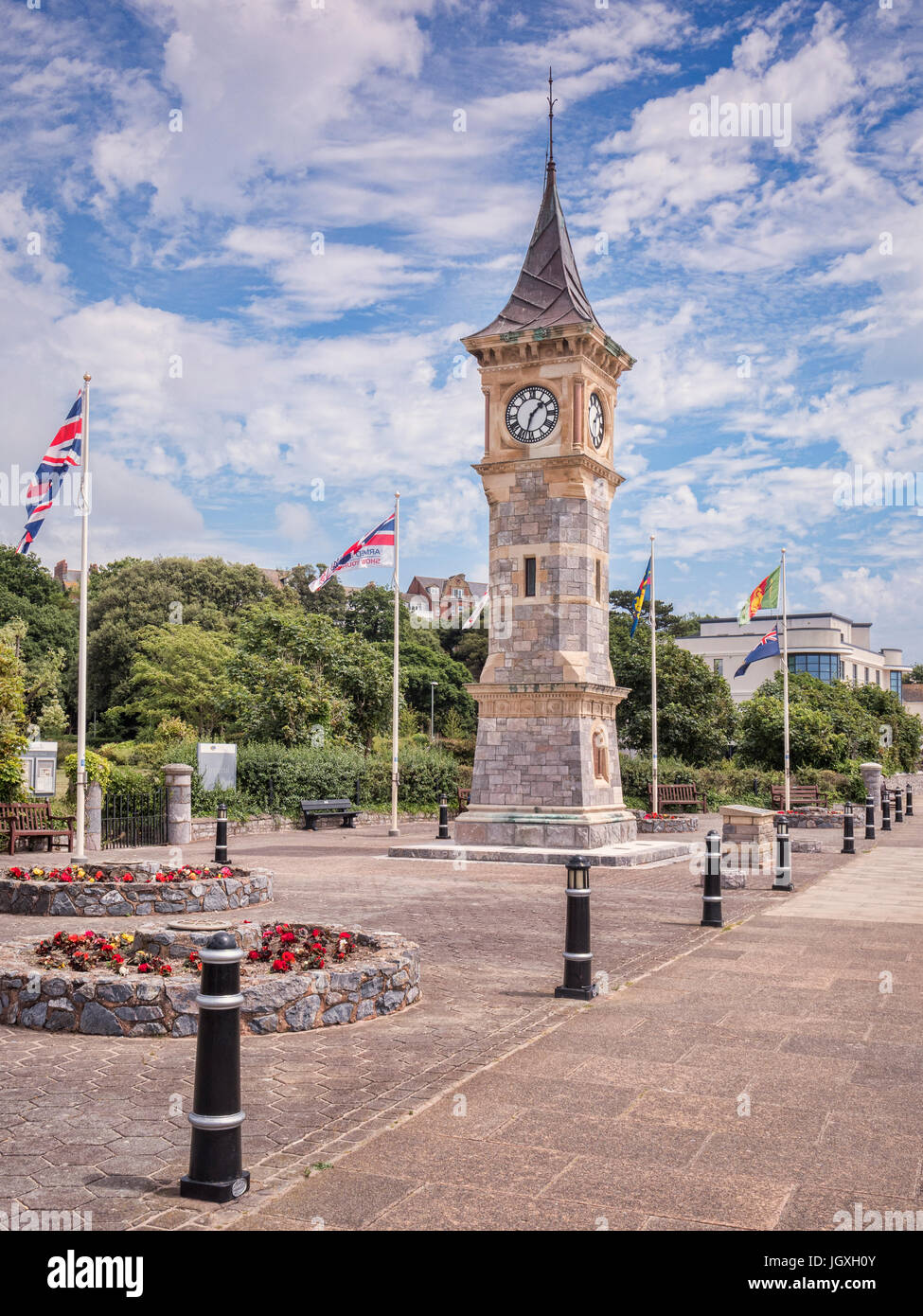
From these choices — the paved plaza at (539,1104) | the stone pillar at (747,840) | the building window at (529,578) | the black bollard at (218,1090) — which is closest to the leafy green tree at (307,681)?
the building window at (529,578)

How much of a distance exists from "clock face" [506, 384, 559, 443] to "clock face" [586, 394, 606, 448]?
830mm

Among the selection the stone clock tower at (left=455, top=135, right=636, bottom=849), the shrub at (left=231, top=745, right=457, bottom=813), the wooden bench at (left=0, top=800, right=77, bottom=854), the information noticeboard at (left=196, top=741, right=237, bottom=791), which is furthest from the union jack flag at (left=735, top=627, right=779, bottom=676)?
the wooden bench at (left=0, top=800, right=77, bottom=854)

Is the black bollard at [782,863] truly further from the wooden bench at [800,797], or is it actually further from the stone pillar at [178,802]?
the wooden bench at [800,797]

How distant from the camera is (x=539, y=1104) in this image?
5551mm

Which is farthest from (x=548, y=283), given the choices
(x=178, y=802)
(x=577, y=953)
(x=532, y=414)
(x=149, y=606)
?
(x=149, y=606)

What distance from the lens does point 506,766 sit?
75.1 feet

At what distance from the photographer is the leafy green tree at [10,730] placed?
2150 cm

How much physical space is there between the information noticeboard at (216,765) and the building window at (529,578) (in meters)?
9.26

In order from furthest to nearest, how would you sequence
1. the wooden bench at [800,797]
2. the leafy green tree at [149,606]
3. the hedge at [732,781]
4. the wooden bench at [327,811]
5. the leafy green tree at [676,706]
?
the leafy green tree at [149,606] → the leafy green tree at [676,706] → the hedge at [732,781] → the wooden bench at [800,797] → the wooden bench at [327,811]

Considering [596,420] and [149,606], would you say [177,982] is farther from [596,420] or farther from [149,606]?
[149,606]

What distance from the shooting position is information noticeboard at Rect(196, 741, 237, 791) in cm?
2683

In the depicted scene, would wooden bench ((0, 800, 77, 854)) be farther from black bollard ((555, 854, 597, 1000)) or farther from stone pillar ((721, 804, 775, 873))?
black bollard ((555, 854, 597, 1000))
